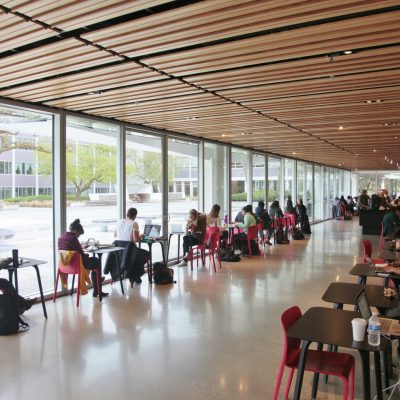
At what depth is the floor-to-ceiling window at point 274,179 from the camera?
15086 mm

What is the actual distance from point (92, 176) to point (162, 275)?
7.32ft

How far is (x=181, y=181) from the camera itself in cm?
974

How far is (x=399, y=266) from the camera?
15.7 ft

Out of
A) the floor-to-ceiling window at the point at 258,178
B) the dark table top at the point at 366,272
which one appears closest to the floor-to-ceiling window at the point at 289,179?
the floor-to-ceiling window at the point at 258,178

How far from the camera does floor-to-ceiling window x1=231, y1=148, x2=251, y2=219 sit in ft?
39.4

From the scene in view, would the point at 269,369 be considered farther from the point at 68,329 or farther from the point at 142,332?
the point at 68,329

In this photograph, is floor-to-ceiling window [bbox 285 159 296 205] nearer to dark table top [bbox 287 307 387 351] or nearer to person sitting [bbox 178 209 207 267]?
person sitting [bbox 178 209 207 267]

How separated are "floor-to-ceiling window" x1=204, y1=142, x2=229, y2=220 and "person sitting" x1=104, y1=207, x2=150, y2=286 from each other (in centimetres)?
415

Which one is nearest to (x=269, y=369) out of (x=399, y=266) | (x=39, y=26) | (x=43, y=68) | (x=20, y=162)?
(x=399, y=266)

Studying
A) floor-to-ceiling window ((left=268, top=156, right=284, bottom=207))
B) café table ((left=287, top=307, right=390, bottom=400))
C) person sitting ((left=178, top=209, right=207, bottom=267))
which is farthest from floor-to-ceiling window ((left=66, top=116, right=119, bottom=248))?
floor-to-ceiling window ((left=268, top=156, right=284, bottom=207))

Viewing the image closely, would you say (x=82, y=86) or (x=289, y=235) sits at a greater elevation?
(x=82, y=86)

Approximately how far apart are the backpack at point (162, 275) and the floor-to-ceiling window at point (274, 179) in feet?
28.2

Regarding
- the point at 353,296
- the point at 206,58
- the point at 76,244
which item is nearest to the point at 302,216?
the point at 76,244

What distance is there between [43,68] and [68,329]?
3024mm
